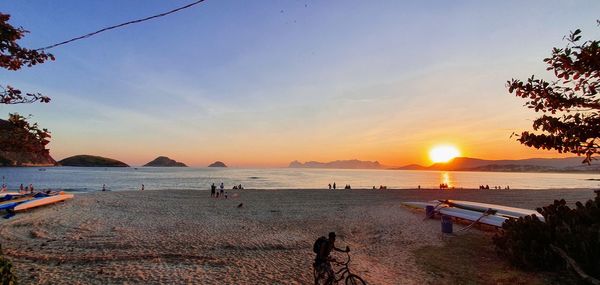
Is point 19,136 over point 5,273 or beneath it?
over

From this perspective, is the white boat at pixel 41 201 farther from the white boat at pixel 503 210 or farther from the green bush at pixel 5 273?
the white boat at pixel 503 210

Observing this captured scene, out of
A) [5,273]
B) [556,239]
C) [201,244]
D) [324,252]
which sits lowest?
[201,244]

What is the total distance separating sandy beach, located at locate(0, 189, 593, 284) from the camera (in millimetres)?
10664

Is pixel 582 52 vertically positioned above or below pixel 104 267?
above

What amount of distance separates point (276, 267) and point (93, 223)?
1376cm

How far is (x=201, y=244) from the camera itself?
49.2 ft

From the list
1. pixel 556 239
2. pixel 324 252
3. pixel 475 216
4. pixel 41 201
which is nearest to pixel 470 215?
pixel 475 216

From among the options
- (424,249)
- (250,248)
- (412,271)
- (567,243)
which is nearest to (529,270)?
(567,243)

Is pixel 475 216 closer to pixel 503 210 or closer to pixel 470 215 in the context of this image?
pixel 470 215

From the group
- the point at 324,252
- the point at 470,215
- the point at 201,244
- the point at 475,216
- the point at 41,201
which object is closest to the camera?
the point at 324,252

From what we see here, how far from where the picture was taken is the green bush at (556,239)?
8.77 m

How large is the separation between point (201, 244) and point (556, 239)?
13.0 metres

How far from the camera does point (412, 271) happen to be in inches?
449

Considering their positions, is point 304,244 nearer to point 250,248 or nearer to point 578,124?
point 250,248
